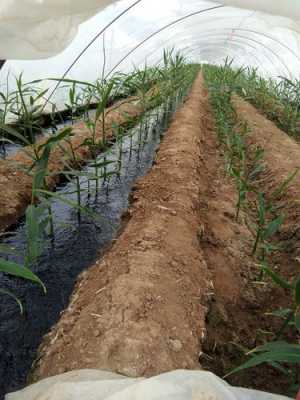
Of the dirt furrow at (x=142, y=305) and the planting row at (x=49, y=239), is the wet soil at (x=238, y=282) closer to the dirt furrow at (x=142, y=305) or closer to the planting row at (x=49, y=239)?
the dirt furrow at (x=142, y=305)

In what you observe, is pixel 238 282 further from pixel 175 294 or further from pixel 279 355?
pixel 279 355

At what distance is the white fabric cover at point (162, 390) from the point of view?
2.48 ft

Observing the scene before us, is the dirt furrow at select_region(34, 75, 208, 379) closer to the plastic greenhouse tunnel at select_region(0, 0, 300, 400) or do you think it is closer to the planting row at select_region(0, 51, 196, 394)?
the plastic greenhouse tunnel at select_region(0, 0, 300, 400)

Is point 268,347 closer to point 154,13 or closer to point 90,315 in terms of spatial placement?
point 90,315

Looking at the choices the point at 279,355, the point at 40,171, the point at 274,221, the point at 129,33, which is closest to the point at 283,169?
the point at 274,221

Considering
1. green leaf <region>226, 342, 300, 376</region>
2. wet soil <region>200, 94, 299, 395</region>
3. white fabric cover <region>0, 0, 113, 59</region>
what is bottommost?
wet soil <region>200, 94, 299, 395</region>

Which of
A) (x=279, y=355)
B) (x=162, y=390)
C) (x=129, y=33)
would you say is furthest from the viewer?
(x=129, y=33)

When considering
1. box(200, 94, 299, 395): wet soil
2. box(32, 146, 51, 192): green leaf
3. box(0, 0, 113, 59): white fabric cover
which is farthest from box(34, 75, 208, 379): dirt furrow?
box(0, 0, 113, 59): white fabric cover

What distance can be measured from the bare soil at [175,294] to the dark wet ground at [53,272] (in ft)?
0.39

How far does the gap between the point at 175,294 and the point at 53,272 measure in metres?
0.78

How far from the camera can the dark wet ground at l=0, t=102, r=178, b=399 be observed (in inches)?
58.7

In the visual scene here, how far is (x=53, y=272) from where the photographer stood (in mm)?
2010

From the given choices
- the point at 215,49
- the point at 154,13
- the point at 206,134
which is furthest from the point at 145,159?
the point at 215,49

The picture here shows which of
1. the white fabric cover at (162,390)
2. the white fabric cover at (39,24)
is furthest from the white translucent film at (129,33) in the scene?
the white fabric cover at (162,390)
